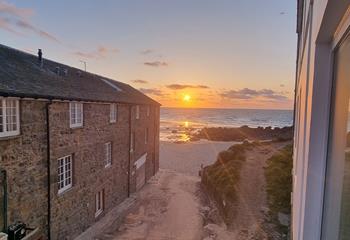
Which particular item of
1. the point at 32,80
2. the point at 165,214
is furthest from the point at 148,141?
the point at 32,80

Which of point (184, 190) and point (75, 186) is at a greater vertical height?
point (75, 186)

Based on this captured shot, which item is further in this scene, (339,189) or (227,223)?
(227,223)

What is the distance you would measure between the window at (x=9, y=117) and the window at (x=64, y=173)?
2.99m

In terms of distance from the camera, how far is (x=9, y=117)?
8.24 metres

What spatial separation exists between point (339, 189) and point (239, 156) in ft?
77.2

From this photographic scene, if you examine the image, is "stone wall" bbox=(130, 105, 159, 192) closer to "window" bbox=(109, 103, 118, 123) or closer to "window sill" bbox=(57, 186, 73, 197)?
"window" bbox=(109, 103, 118, 123)

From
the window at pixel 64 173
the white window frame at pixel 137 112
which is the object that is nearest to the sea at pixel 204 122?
the white window frame at pixel 137 112

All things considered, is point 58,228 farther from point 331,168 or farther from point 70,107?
point 331,168

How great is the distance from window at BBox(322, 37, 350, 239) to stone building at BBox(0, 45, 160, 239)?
819 centimetres

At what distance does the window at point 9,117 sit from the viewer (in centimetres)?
792

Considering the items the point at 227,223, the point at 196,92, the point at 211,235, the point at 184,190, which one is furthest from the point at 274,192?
the point at 196,92

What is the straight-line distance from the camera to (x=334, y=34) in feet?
5.49

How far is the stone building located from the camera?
844 cm

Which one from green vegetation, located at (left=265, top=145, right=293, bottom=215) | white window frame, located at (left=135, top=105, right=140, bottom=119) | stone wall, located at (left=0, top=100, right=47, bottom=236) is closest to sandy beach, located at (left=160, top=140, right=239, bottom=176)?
green vegetation, located at (left=265, top=145, right=293, bottom=215)
